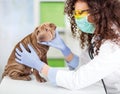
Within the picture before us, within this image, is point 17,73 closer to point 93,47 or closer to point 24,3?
point 93,47

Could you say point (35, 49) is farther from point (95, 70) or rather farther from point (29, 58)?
point (95, 70)

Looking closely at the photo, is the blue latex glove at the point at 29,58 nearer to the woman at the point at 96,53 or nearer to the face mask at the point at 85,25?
the woman at the point at 96,53

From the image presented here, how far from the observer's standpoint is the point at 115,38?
4.04 ft

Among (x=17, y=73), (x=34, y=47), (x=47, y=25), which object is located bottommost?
(x=17, y=73)

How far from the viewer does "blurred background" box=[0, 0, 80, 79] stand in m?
1.80

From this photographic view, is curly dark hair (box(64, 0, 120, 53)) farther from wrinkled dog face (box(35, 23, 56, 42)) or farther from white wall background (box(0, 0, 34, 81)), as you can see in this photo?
white wall background (box(0, 0, 34, 81))

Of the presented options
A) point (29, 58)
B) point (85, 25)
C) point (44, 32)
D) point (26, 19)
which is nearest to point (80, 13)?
point (85, 25)

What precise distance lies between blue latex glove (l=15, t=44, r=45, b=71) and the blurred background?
1.66 ft

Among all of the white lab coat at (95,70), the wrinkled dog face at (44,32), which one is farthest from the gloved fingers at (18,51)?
the white lab coat at (95,70)

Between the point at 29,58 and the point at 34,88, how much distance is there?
A: 0.15 metres

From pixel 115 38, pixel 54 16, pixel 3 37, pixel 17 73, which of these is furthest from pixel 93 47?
pixel 3 37

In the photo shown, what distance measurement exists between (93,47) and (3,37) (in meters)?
0.72

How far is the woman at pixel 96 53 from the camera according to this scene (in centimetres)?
119

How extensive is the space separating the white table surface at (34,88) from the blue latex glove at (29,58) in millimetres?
85
